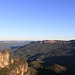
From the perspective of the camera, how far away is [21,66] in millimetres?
128125

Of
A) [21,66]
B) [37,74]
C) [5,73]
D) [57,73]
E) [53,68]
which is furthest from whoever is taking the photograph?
[53,68]

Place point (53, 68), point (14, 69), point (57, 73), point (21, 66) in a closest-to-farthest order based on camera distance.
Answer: point (14, 69)
point (21, 66)
point (57, 73)
point (53, 68)

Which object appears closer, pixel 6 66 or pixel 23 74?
pixel 6 66

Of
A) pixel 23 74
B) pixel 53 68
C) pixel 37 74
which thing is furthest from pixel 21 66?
pixel 53 68

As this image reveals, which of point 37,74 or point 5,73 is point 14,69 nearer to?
point 5,73

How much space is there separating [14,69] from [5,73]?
1021cm

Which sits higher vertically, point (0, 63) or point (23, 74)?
point (0, 63)

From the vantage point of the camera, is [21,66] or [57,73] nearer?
[21,66]

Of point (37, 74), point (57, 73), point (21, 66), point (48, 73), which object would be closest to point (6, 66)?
point (21, 66)

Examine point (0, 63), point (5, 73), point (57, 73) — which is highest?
point (0, 63)

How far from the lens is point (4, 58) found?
4636 inches

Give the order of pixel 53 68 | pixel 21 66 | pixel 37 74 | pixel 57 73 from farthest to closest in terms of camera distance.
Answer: pixel 53 68 < pixel 57 73 < pixel 37 74 < pixel 21 66

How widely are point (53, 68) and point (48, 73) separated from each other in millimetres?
30321

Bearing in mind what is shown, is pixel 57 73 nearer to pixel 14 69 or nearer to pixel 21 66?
pixel 21 66
